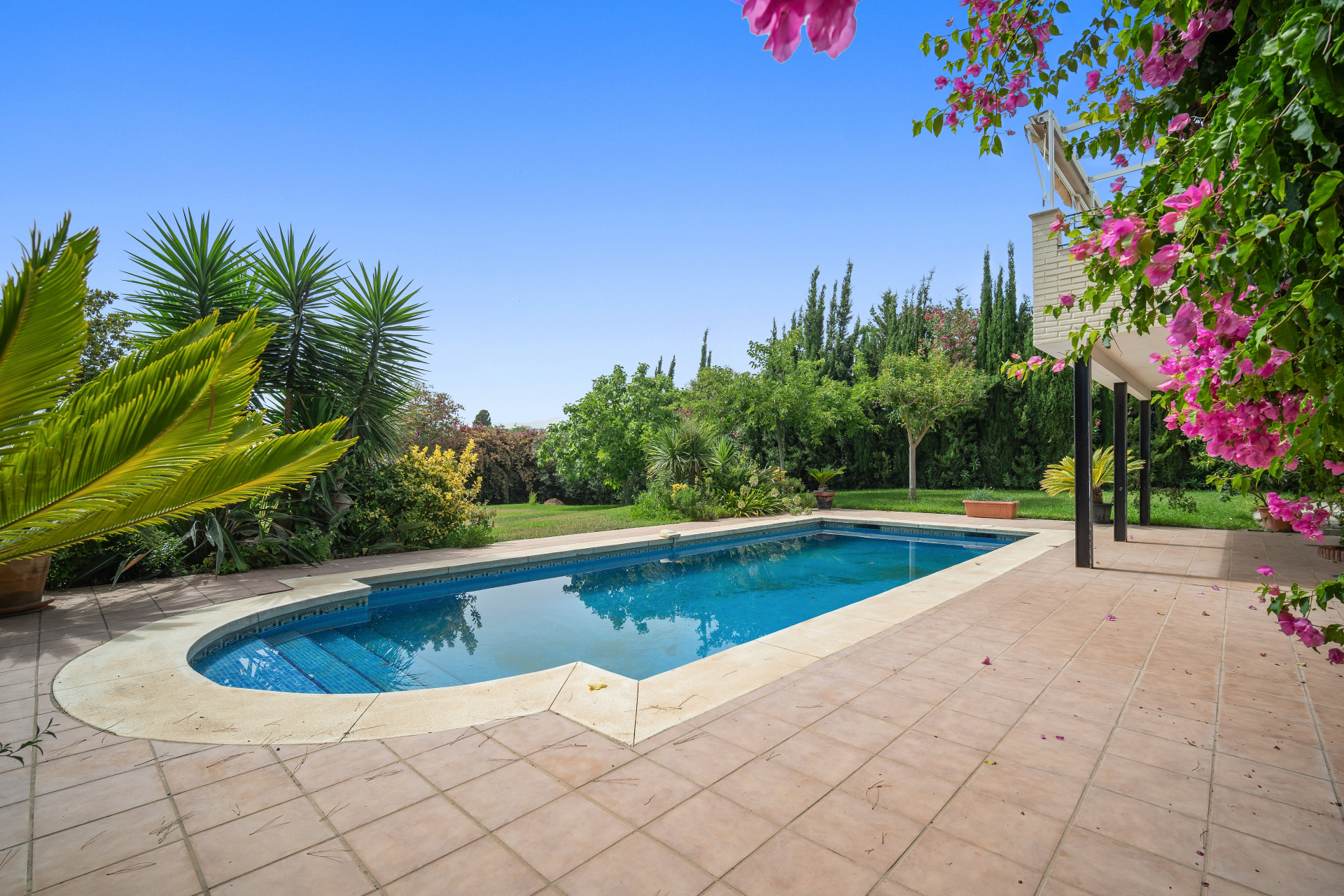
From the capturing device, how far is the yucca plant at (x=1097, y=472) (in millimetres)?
→ 10867

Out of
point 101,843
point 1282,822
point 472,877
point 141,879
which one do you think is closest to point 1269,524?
point 1282,822

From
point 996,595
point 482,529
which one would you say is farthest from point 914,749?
point 482,529

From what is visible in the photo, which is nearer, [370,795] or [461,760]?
→ [370,795]

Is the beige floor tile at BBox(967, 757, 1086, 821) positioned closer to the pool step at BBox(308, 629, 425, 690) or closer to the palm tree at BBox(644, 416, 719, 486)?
the pool step at BBox(308, 629, 425, 690)

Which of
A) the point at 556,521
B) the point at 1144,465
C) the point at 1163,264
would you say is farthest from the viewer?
the point at 556,521

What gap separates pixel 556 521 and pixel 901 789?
1106 cm

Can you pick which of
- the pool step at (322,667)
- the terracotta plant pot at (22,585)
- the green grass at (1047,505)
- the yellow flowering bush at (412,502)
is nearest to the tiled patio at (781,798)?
the pool step at (322,667)

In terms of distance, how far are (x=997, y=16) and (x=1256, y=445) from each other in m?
1.79

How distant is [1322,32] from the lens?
0.78 meters

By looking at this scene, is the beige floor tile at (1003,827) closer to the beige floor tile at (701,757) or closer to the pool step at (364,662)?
the beige floor tile at (701,757)

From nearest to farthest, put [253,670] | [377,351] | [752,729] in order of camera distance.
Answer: [752,729] → [253,670] → [377,351]

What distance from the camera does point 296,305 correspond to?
7.67m

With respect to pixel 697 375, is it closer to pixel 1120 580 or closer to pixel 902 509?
pixel 902 509

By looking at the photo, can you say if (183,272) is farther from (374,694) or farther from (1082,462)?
(1082,462)
